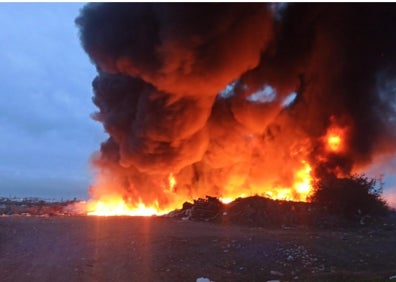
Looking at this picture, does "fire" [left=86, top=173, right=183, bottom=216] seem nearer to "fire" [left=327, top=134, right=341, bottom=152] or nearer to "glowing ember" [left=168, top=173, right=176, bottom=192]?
"glowing ember" [left=168, top=173, right=176, bottom=192]

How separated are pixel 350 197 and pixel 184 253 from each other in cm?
1275

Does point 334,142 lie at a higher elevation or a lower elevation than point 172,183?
higher

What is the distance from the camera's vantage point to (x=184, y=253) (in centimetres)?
1773

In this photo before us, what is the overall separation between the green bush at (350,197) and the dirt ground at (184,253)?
4461 mm

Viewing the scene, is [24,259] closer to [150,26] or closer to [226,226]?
[226,226]

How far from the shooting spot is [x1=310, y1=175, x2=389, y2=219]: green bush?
89.7ft

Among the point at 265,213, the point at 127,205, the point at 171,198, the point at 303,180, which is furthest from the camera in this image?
the point at 127,205

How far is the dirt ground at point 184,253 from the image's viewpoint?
52.5 ft

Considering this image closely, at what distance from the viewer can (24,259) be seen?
58.8ft

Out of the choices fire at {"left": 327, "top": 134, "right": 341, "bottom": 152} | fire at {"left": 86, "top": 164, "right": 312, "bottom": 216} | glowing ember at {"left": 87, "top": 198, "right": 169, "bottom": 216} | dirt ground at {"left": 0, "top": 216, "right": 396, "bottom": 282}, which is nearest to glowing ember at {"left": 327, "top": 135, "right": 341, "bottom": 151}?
fire at {"left": 327, "top": 134, "right": 341, "bottom": 152}

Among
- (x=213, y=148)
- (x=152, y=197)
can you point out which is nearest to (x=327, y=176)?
(x=213, y=148)

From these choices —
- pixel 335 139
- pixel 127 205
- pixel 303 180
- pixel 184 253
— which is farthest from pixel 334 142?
pixel 184 253

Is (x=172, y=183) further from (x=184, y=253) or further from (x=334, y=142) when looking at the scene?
(x=184, y=253)

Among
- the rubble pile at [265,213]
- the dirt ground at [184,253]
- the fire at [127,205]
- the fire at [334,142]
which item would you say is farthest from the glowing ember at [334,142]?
the dirt ground at [184,253]
